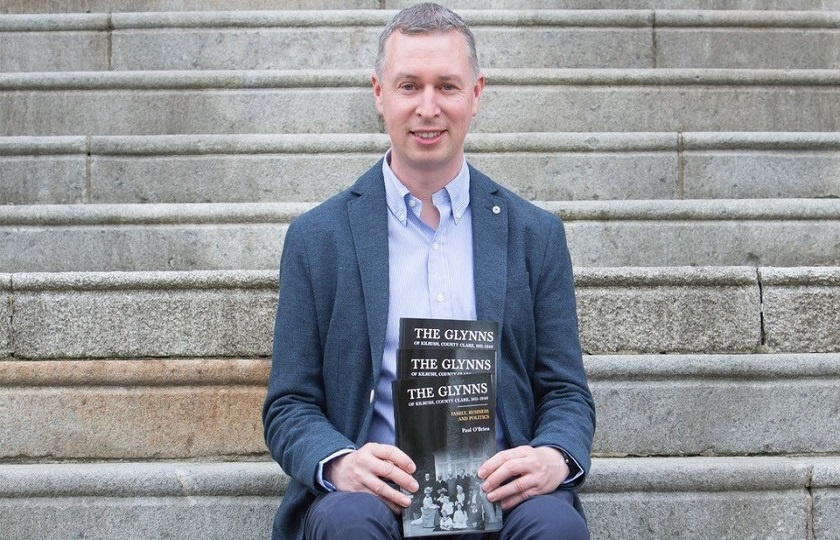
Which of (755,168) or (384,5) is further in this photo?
(384,5)

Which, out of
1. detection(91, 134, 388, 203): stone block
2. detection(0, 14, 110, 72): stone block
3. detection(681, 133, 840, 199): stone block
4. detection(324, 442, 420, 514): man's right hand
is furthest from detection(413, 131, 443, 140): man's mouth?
detection(0, 14, 110, 72): stone block

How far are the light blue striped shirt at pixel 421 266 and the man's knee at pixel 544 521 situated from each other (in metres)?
0.36

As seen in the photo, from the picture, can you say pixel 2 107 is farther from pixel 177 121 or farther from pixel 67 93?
pixel 177 121

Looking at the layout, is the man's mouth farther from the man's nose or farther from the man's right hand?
the man's right hand

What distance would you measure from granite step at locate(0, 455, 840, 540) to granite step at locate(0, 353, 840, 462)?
0.67 feet

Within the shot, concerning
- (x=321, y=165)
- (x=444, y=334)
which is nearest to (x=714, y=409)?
(x=444, y=334)

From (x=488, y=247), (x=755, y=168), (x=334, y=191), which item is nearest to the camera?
(x=488, y=247)

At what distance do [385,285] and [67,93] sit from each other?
2791mm

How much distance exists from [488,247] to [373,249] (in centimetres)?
26

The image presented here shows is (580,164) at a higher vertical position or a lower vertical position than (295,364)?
higher

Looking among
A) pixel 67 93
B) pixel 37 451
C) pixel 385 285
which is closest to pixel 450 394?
pixel 385 285

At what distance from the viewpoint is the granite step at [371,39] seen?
16.6 feet

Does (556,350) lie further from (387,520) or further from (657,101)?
(657,101)

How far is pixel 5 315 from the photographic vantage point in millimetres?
3291
